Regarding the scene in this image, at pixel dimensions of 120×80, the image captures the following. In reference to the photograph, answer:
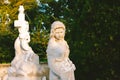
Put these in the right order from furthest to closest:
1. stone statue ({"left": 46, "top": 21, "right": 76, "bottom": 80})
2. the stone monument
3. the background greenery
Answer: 1. the background greenery
2. the stone monument
3. stone statue ({"left": 46, "top": 21, "right": 76, "bottom": 80})

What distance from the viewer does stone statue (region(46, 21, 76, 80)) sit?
989 cm

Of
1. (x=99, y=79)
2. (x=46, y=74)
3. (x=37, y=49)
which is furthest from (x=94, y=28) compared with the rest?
(x=37, y=49)

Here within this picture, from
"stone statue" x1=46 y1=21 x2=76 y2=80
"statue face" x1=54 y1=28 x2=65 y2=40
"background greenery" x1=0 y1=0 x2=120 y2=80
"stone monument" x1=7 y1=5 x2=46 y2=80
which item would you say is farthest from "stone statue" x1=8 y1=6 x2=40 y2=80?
"background greenery" x1=0 y1=0 x2=120 y2=80

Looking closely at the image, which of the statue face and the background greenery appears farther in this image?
the background greenery

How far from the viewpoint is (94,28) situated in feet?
51.7

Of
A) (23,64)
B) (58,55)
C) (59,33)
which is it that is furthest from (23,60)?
(59,33)

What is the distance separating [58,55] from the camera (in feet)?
32.7

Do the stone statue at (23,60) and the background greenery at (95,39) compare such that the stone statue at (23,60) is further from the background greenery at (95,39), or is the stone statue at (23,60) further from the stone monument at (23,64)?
the background greenery at (95,39)

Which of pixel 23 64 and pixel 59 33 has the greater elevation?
pixel 59 33

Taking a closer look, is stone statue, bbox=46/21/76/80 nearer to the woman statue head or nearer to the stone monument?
the woman statue head

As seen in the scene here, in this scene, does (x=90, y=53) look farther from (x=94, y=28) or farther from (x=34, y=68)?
(x=34, y=68)

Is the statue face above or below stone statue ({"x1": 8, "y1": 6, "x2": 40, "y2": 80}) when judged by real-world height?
above

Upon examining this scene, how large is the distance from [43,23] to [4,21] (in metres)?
2.63

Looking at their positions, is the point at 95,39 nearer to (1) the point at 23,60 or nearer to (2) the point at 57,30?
(1) the point at 23,60
